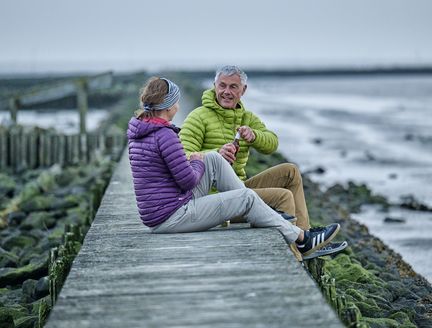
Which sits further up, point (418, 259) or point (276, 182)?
point (276, 182)

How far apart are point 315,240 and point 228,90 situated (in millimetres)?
1475

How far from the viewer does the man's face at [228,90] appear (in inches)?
279

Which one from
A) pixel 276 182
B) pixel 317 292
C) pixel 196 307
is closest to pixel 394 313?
pixel 276 182

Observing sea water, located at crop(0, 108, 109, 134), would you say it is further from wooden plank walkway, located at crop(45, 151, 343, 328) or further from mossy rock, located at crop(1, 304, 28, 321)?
wooden plank walkway, located at crop(45, 151, 343, 328)

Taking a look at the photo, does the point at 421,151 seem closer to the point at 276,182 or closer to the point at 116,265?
the point at 276,182

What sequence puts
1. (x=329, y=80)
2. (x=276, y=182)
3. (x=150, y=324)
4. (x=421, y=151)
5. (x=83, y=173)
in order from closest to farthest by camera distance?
(x=150, y=324)
(x=276, y=182)
(x=83, y=173)
(x=421, y=151)
(x=329, y=80)

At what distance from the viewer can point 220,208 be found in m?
6.69

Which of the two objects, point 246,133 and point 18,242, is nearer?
point 246,133

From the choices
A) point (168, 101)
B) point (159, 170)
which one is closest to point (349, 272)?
point (159, 170)

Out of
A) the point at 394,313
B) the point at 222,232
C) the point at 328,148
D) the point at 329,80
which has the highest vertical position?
the point at 222,232

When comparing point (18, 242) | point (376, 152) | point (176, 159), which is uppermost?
point (176, 159)

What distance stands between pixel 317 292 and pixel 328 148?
23.4 metres

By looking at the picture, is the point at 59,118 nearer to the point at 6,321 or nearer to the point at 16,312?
the point at 16,312

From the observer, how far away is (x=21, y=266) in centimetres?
959
